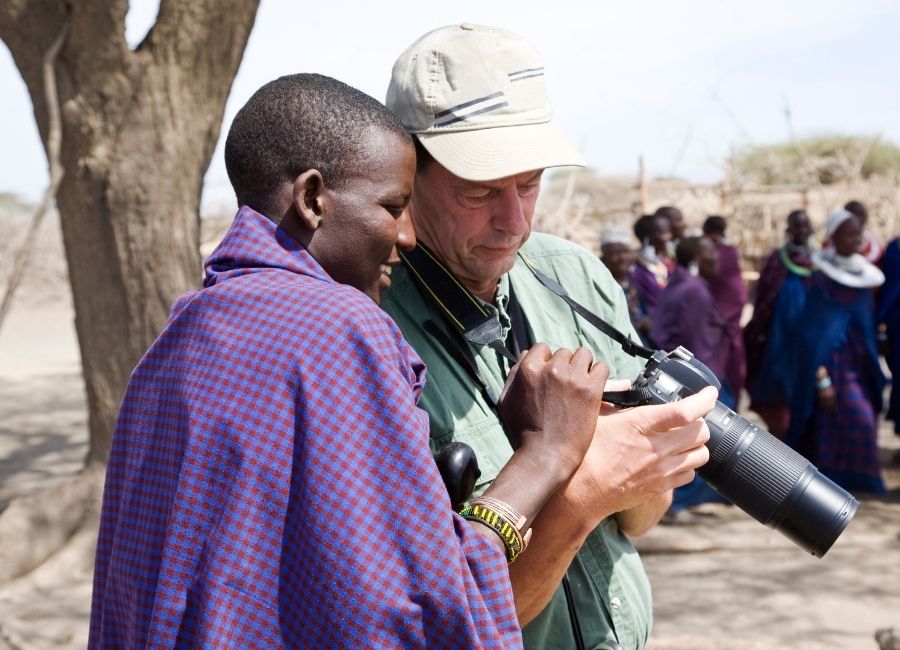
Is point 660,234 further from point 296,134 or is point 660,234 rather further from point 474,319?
point 296,134

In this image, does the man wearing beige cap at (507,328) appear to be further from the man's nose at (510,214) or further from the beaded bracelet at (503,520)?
the beaded bracelet at (503,520)

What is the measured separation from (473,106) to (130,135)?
9.14 ft

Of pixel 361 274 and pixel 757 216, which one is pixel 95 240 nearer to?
pixel 361 274

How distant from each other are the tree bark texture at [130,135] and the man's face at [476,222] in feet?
8.70

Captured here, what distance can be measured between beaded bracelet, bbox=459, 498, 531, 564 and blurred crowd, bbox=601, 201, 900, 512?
4716mm

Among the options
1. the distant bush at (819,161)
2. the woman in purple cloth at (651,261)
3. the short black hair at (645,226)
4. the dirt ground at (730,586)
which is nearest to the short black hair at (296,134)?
the dirt ground at (730,586)

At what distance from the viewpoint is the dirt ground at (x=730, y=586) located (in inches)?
156

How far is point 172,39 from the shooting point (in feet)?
13.4

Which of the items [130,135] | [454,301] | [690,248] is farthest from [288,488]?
[690,248]

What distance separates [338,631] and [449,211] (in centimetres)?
86

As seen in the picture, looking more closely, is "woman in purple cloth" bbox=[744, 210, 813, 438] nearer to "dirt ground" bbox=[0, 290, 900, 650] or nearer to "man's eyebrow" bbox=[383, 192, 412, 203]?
"dirt ground" bbox=[0, 290, 900, 650]

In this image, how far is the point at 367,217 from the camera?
49.2 inches

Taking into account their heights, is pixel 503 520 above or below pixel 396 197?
below

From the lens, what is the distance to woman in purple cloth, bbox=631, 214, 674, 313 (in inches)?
252
